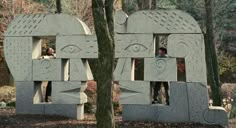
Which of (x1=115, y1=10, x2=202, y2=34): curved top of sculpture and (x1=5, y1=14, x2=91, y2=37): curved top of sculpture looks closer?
(x1=115, y1=10, x2=202, y2=34): curved top of sculpture

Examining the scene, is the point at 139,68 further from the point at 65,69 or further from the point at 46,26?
the point at 46,26

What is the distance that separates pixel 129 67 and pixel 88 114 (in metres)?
3.13

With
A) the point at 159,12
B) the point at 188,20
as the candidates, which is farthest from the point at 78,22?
the point at 188,20

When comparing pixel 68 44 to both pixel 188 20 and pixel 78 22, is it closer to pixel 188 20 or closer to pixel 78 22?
pixel 78 22

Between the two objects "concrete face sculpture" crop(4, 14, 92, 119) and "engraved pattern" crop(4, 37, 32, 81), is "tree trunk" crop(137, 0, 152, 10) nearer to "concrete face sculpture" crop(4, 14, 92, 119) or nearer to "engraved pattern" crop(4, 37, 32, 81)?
"concrete face sculpture" crop(4, 14, 92, 119)

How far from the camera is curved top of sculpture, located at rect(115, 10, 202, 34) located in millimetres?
10836

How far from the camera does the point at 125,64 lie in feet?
36.5

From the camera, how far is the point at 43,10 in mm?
25875

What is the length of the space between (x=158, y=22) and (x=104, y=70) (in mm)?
4279

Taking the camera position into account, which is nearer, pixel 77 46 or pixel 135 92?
pixel 135 92

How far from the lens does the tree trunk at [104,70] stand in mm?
7051

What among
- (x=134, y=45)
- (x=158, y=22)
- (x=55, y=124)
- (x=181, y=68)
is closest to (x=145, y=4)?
(x=158, y=22)

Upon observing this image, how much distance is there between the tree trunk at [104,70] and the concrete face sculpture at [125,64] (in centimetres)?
393

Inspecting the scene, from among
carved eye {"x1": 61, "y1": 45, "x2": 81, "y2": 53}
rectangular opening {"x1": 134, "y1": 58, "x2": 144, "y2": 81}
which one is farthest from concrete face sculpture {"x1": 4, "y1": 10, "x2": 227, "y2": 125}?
rectangular opening {"x1": 134, "y1": 58, "x2": 144, "y2": 81}
